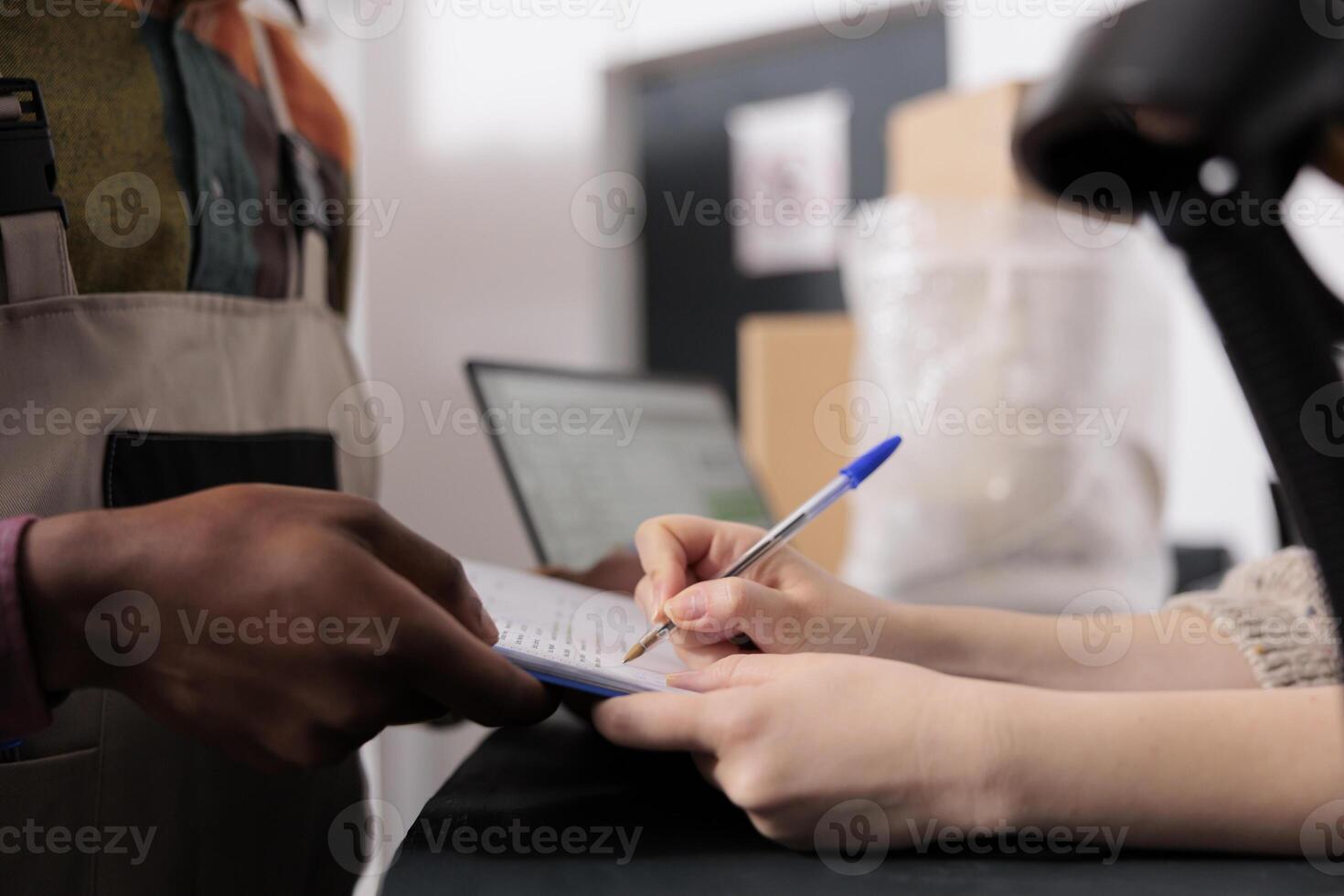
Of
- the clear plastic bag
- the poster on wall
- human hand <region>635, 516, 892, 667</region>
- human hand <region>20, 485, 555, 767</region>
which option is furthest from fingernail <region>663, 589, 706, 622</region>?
the poster on wall

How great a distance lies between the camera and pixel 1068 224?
1.20 m

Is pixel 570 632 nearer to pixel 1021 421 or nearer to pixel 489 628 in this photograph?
pixel 489 628

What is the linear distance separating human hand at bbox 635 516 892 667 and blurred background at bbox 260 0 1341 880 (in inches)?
29.8

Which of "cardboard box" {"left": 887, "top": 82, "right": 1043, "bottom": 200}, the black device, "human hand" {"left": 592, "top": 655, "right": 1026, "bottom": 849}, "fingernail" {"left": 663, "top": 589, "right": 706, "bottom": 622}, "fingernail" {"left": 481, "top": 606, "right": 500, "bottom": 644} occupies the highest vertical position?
"cardboard box" {"left": 887, "top": 82, "right": 1043, "bottom": 200}

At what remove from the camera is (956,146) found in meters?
1.36

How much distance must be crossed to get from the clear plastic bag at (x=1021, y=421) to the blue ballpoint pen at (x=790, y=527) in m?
0.67

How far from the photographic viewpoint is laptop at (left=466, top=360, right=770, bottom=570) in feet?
2.47

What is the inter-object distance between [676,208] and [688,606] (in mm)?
1779

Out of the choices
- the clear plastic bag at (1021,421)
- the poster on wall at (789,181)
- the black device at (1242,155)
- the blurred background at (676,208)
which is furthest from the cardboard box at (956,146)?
the black device at (1242,155)

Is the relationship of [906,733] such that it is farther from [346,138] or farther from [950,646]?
[346,138]

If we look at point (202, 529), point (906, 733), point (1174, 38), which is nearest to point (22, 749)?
point (202, 529)

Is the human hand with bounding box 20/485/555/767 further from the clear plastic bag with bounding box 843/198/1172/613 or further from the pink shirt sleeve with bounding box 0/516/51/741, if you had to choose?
the clear plastic bag with bounding box 843/198/1172/613

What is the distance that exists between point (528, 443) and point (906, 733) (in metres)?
0.50

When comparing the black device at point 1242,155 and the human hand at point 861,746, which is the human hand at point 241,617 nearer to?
the human hand at point 861,746
